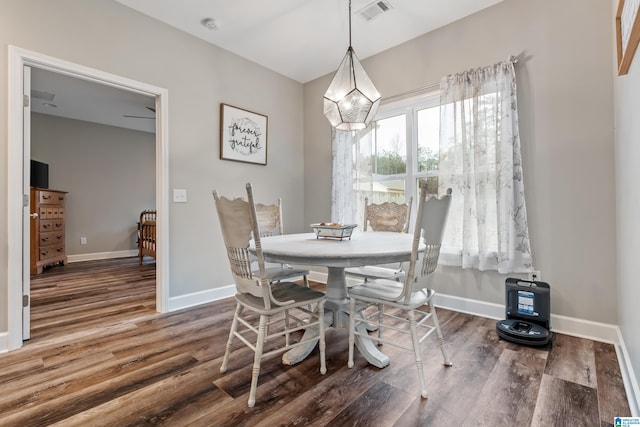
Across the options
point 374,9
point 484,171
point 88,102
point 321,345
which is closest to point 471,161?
point 484,171

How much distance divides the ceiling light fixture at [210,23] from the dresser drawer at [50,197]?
3.64 meters

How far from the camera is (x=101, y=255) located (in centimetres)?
570

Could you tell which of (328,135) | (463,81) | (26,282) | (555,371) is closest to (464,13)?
(463,81)

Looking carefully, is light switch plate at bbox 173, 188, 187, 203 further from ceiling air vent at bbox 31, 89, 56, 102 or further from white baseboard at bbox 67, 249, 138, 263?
white baseboard at bbox 67, 249, 138, 263

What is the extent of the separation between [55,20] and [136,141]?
4377 millimetres

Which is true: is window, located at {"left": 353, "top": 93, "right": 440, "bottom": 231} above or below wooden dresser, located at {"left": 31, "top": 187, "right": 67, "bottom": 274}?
above

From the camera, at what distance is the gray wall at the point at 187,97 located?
213cm

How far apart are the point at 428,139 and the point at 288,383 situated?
2.54 meters

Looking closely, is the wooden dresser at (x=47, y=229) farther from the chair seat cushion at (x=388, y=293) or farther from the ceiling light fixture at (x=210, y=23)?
the chair seat cushion at (x=388, y=293)

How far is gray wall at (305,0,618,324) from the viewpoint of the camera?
206cm

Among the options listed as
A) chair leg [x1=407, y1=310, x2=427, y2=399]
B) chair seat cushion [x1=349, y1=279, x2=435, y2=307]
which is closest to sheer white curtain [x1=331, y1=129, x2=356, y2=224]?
chair seat cushion [x1=349, y1=279, x2=435, y2=307]

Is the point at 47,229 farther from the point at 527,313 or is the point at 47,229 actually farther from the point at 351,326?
the point at 527,313

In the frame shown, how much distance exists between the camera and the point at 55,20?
219cm

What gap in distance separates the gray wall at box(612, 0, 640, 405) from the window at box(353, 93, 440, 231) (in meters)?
1.34
